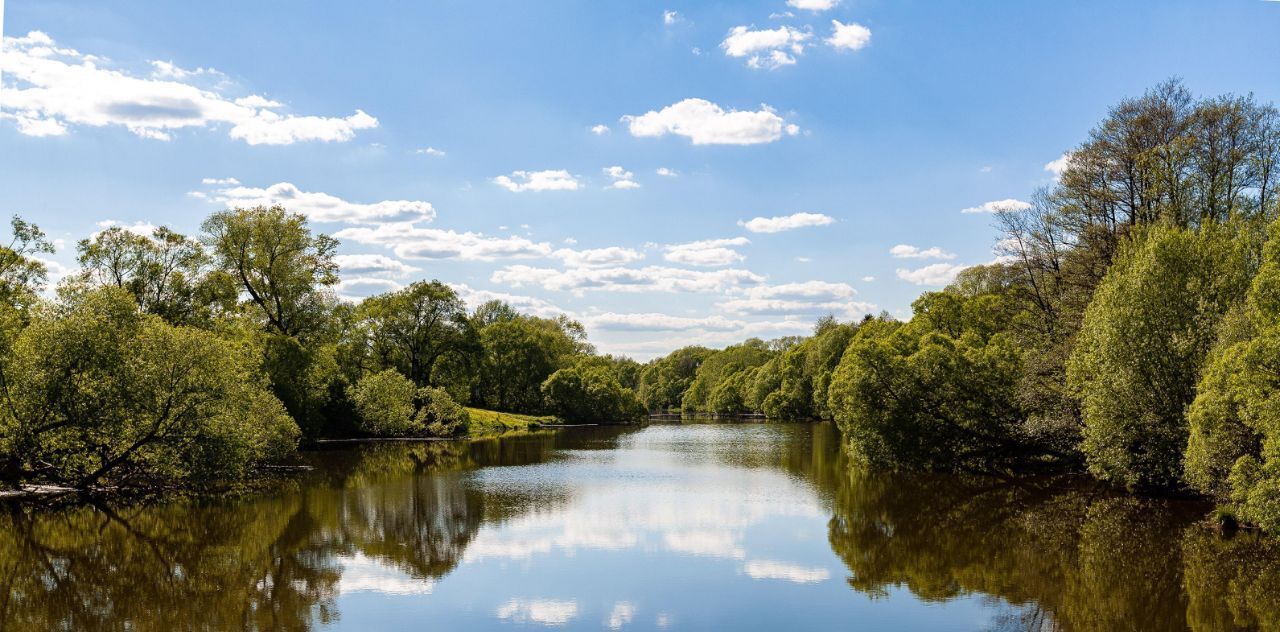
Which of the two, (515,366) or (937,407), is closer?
(937,407)

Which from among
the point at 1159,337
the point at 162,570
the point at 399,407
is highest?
the point at 1159,337

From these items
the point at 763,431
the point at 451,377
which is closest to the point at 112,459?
the point at 451,377

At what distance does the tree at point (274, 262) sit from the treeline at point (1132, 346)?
36339 mm

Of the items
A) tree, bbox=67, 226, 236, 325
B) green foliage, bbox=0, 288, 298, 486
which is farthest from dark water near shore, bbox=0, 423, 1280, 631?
tree, bbox=67, 226, 236, 325

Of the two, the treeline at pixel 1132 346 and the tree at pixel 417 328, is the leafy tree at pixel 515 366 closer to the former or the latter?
the tree at pixel 417 328

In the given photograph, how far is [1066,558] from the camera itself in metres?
22.5

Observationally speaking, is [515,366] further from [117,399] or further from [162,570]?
[162,570]

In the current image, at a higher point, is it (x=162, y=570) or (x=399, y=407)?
(x=399, y=407)

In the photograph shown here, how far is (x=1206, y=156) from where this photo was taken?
35.3m

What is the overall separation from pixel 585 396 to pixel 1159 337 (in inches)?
2803

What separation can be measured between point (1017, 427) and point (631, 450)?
82.2 feet

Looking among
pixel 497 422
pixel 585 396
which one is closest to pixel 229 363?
pixel 497 422

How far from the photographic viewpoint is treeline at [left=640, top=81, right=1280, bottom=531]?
2252cm

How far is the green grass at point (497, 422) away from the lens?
77000 millimetres
